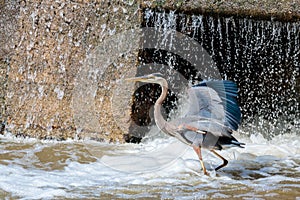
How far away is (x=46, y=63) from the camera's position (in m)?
6.92

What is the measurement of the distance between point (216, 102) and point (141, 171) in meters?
0.94

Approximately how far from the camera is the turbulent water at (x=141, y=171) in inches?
161

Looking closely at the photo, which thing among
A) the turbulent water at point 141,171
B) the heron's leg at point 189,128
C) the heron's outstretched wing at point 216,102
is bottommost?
the turbulent water at point 141,171

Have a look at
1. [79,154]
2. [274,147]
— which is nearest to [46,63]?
[79,154]

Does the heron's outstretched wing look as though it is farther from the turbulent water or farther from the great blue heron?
the turbulent water

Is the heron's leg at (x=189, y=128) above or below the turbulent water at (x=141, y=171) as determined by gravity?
above

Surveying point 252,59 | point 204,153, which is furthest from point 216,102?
point 252,59

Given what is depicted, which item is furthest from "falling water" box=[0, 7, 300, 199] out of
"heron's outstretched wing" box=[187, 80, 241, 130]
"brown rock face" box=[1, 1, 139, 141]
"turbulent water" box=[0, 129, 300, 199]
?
"heron's outstretched wing" box=[187, 80, 241, 130]

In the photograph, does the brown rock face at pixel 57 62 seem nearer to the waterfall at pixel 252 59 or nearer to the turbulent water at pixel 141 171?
the turbulent water at pixel 141 171

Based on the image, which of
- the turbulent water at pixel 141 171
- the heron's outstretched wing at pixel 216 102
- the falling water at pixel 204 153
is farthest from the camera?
the heron's outstretched wing at pixel 216 102

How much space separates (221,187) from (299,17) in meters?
3.11

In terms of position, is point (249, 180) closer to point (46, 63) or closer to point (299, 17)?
point (299, 17)

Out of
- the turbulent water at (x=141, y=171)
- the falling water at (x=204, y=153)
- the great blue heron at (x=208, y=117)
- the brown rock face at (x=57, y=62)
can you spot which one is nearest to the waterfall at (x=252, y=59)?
the falling water at (x=204, y=153)

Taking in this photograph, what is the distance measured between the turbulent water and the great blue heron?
1.13 feet
